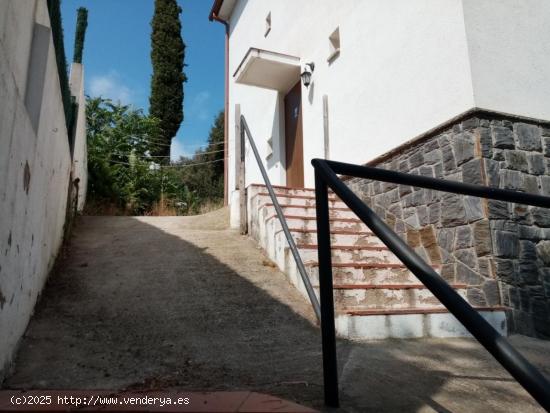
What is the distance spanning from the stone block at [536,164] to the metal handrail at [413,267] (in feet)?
8.65

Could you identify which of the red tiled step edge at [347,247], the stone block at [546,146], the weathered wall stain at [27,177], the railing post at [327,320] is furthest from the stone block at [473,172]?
the weathered wall stain at [27,177]

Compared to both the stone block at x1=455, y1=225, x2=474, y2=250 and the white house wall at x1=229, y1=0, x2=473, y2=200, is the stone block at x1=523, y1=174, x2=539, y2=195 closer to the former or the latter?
the stone block at x1=455, y1=225, x2=474, y2=250

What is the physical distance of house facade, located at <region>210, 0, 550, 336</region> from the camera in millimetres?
3377

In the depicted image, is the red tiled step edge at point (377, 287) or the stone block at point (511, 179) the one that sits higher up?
the stone block at point (511, 179)

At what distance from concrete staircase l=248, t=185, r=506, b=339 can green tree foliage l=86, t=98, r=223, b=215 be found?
4.76m

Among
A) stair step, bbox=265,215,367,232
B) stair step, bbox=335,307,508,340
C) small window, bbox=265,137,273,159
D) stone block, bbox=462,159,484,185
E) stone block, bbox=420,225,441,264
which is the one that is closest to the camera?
stair step, bbox=335,307,508,340

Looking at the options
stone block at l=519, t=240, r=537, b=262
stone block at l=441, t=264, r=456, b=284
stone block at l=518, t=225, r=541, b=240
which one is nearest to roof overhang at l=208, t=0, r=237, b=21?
stone block at l=441, t=264, r=456, b=284

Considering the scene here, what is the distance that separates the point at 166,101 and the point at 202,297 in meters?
12.9

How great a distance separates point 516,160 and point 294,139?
4384mm

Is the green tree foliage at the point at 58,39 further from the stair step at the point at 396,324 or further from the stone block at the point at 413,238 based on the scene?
the stone block at the point at 413,238

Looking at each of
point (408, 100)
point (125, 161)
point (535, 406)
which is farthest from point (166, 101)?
point (535, 406)

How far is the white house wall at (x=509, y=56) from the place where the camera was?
3705mm

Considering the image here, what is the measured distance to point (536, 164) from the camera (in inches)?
147

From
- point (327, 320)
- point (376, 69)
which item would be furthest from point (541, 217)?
point (327, 320)
